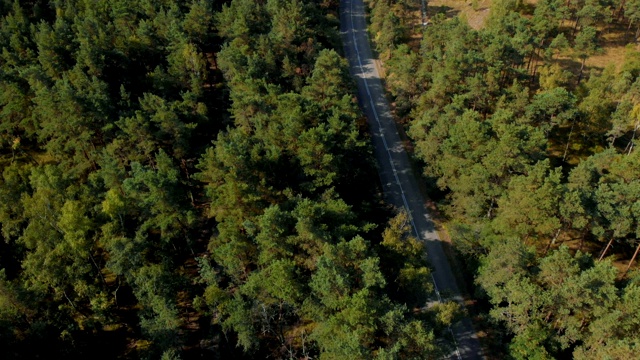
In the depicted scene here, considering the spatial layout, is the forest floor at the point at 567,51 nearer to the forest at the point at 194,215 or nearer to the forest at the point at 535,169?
the forest at the point at 535,169

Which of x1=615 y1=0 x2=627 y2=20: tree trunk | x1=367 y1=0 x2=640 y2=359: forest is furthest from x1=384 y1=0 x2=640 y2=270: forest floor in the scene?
x1=615 y1=0 x2=627 y2=20: tree trunk

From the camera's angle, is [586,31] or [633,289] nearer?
[633,289]

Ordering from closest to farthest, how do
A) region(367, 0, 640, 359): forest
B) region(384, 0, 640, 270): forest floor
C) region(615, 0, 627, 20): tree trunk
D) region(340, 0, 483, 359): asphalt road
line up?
region(367, 0, 640, 359): forest, region(340, 0, 483, 359): asphalt road, region(384, 0, 640, 270): forest floor, region(615, 0, 627, 20): tree trunk

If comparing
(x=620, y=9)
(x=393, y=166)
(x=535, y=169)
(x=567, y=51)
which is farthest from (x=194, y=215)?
(x=620, y=9)

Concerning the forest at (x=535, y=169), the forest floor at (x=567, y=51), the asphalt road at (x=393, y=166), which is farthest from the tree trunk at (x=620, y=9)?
the asphalt road at (x=393, y=166)

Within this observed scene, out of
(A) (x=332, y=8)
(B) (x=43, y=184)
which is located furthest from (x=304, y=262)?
(A) (x=332, y=8)

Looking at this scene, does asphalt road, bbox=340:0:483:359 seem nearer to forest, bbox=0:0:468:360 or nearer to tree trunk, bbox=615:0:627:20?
forest, bbox=0:0:468:360

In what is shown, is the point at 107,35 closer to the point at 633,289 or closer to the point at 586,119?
the point at 586,119
